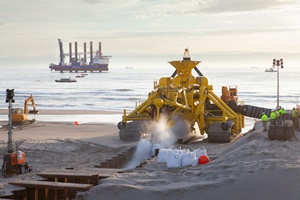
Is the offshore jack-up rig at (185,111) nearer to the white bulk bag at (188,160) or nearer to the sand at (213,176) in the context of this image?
the sand at (213,176)

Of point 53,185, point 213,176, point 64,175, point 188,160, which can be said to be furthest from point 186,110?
point 53,185

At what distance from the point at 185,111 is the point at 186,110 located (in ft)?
0.25

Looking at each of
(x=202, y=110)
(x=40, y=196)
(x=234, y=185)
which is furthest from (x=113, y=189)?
(x=202, y=110)

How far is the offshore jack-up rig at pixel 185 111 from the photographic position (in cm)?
2481

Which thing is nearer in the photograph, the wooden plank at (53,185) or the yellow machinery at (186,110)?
the wooden plank at (53,185)

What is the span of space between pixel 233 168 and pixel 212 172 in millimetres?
601

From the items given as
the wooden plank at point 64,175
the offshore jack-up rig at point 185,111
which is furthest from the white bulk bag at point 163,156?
the offshore jack-up rig at point 185,111

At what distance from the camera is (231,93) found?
3384cm

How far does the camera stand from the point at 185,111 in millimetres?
26000

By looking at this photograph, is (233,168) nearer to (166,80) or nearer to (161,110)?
(161,110)

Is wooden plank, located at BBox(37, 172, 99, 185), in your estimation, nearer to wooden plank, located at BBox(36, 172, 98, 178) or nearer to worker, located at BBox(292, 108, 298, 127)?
wooden plank, located at BBox(36, 172, 98, 178)

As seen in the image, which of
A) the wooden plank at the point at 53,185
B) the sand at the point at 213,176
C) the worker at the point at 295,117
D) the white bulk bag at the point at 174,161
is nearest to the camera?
the sand at the point at 213,176

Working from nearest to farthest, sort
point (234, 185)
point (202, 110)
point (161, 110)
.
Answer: point (234, 185)
point (161, 110)
point (202, 110)

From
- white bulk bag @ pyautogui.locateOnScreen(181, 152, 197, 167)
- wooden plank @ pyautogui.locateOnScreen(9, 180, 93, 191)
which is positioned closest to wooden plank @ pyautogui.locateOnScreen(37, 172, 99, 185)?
wooden plank @ pyautogui.locateOnScreen(9, 180, 93, 191)
